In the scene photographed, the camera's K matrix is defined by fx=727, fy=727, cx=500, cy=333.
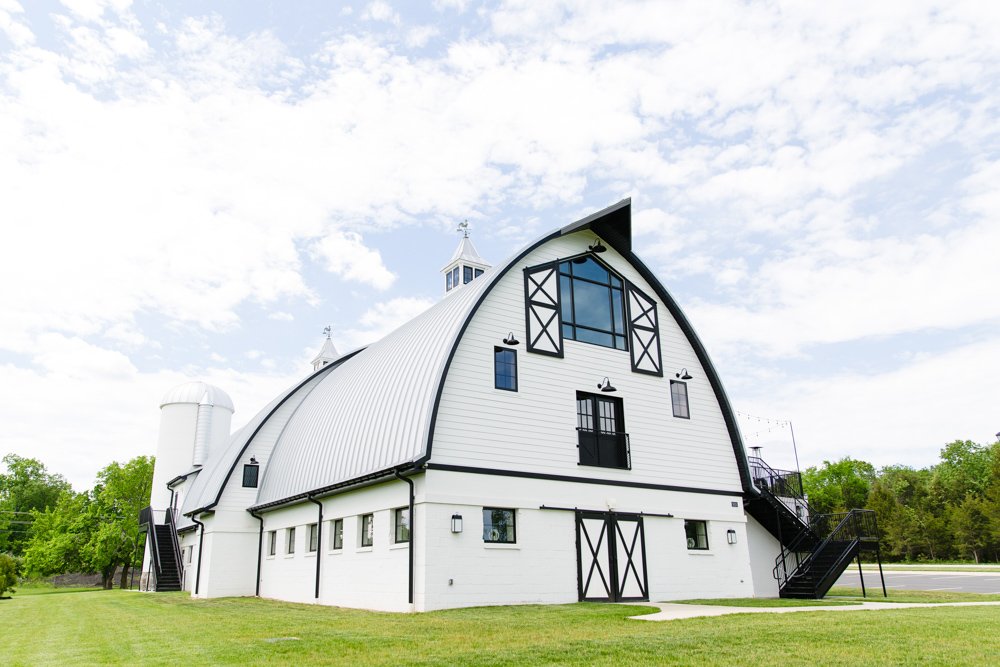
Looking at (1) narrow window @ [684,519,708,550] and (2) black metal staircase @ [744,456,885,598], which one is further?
(2) black metal staircase @ [744,456,885,598]

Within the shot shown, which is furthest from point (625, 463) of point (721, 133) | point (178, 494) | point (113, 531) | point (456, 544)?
point (113, 531)

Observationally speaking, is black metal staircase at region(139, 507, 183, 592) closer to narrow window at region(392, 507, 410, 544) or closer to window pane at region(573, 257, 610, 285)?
narrow window at region(392, 507, 410, 544)

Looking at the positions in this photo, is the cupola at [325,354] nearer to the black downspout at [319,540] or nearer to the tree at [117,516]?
the tree at [117,516]

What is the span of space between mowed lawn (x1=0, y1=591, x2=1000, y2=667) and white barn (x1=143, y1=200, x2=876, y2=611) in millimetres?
2404

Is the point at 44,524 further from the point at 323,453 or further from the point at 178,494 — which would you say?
the point at 323,453

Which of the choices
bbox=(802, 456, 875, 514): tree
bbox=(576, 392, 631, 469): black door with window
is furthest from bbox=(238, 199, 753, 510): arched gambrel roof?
bbox=(802, 456, 875, 514): tree

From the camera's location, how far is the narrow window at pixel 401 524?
1702 cm

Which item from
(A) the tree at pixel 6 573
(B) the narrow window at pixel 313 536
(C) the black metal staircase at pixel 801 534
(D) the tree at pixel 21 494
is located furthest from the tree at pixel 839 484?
(D) the tree at pixel 21 494

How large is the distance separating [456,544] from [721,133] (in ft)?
38.4

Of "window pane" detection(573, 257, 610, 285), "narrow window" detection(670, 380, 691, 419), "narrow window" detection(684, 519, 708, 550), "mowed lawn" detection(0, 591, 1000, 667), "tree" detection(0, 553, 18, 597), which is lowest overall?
"mowed lawn" detection(0, 591, 1000, 667)

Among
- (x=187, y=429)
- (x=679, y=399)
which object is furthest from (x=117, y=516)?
(x=679, y=399)

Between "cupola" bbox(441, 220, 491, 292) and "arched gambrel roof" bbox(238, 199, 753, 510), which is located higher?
"cupola" bbox(441, 220, 491, 292)

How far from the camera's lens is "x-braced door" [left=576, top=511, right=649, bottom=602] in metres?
18.5

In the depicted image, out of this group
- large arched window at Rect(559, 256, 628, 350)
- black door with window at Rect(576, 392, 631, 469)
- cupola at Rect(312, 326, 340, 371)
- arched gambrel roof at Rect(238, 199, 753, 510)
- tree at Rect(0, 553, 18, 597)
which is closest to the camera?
arched gambrel roof at Rect(238, 199, 753, 510)
